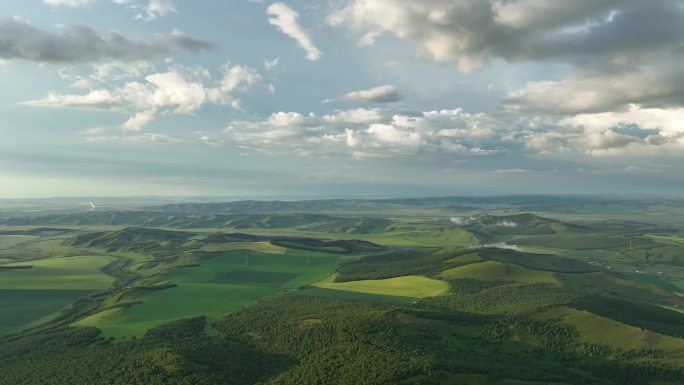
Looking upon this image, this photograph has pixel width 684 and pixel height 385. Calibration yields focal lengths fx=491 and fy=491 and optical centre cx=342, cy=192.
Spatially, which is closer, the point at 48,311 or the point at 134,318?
the point at 134,318

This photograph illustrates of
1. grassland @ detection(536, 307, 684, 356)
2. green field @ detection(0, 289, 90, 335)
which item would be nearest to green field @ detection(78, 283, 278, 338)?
green field @ detection(0, 289, 90, 335)

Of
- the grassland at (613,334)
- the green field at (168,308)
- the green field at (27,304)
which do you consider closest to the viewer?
the grassland at (613,334)

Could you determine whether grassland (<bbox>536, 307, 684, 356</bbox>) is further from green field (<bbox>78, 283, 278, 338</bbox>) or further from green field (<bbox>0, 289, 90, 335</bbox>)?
green field (<bbox>0, 289, 90, 335</bbox>)

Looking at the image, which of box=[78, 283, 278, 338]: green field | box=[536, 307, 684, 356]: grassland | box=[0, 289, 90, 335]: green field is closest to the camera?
box=[536, 307, 684, 356]: grassland

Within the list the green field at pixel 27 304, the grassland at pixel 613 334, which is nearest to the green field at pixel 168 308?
the green field at pixel 27 304

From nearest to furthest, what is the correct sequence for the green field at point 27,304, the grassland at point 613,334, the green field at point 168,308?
the grassland at point 613,334 < the green field at point 168,308 < the green field at point 27,304

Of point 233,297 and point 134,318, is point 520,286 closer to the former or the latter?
point 233,297

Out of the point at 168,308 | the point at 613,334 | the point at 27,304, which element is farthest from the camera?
the point at 27,304

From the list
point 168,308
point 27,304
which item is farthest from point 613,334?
point 27,304

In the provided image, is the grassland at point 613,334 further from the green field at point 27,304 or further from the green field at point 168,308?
the green field at point 27,304

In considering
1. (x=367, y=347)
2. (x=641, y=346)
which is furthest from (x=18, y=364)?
(x=641, y=346)

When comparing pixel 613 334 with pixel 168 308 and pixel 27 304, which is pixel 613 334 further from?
pixel 27 304
